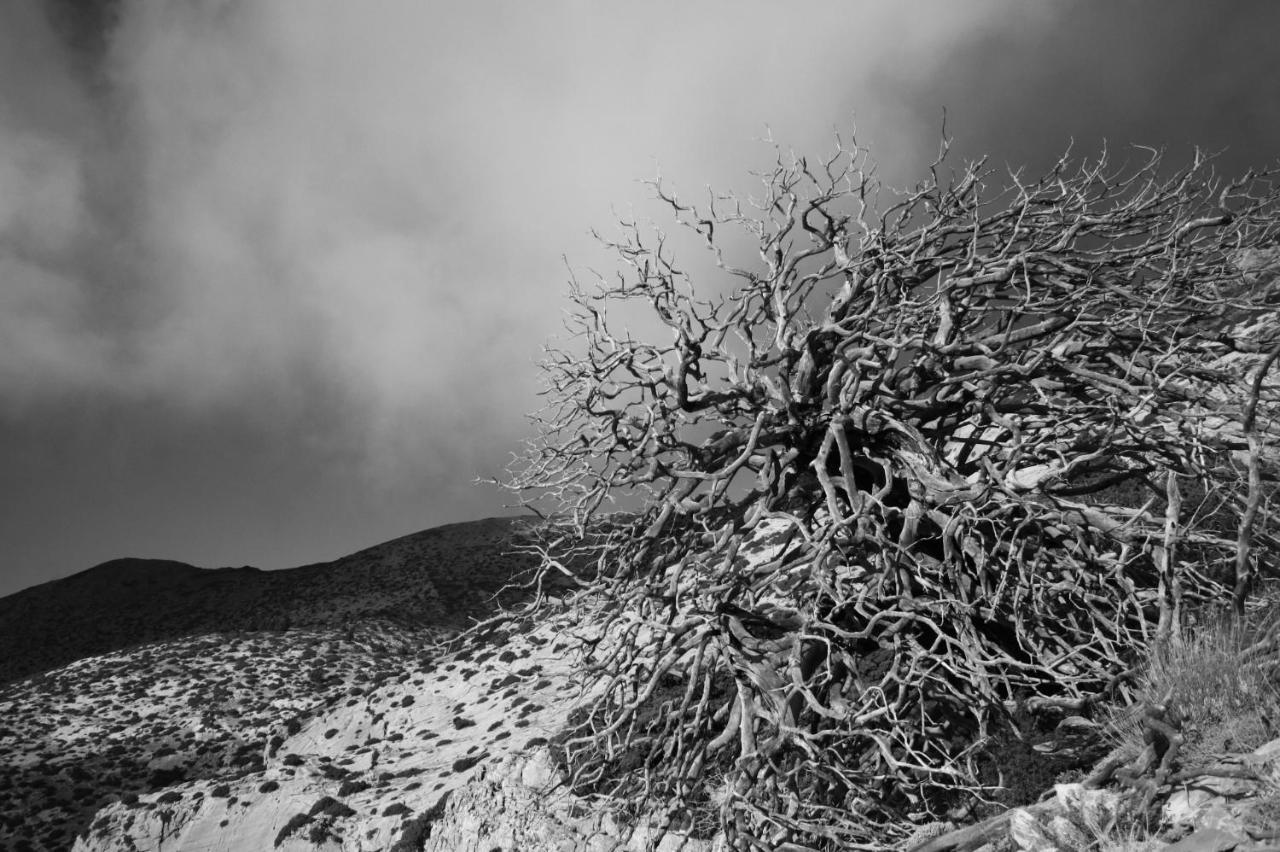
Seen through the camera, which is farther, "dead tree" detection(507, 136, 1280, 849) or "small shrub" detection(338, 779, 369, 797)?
"small shrub" detection(338, 779, 369, 797)

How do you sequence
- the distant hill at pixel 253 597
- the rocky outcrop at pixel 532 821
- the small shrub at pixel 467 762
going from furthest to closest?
the distant hill at pixel 253 597
the small shrub at pixel 467 762
the rocky outcrop at pixel 532 821

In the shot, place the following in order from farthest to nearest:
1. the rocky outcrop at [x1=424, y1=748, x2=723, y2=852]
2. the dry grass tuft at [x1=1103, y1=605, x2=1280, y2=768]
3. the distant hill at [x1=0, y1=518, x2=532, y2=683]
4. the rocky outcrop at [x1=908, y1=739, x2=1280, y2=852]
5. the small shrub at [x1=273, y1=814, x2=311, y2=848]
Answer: the distant hill at [x1=0, y1=518, x2=532, y2=683] → the small shrub at [x1=273, y1=814, x2=311, y2=848] → the rocky outcrop at [x1=424, y1=748, x2=723, y2=852] → the dry grass tuft at [x1=1103, y1=605, x2=1280, y2=768] → the rocky outcrop at [x1=908, y1=739, x2=1280, y2=852]

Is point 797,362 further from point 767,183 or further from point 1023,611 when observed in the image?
point 1023,611

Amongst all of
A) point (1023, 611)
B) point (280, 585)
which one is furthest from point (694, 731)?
point (280, 585)

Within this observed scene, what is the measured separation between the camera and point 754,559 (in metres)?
25.7

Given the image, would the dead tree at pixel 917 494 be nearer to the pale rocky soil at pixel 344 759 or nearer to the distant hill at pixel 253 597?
the pale rocky soil at pixel 344 759

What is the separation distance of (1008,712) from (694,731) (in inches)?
123

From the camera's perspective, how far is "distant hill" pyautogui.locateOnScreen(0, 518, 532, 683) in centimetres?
5528

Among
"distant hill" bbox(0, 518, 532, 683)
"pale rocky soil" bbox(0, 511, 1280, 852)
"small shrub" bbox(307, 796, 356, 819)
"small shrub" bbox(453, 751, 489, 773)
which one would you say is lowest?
"small shrub" bbox(307, 796, 356, 819)

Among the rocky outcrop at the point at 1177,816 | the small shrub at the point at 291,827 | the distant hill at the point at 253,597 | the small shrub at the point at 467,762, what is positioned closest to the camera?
the rocky outcrop at the point at 1177,816

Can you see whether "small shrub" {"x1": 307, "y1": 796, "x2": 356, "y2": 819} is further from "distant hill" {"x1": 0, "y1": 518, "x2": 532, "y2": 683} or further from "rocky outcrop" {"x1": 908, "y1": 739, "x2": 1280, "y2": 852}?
"distant hill" {"x1": 0, "y1": 518, "x2": 532, "y2": 683}

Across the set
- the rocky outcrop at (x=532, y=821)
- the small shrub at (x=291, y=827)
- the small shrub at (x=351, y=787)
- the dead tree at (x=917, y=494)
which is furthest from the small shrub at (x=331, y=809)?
the dead tree at (x=917, y=494)

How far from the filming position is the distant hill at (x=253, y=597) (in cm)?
5528

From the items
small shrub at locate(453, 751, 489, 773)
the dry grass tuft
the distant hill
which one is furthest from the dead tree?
the distant hill
